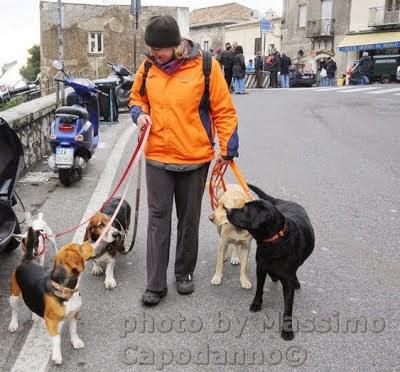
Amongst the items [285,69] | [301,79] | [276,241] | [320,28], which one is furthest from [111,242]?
[320,28]

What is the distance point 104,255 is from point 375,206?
138 inches

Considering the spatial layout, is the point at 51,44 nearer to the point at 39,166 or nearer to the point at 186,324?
the point at 39,166

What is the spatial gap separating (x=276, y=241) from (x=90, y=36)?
39.5 metres

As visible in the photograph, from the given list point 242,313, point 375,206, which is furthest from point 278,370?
point 375,206

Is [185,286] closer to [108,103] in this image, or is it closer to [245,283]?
[245,283]

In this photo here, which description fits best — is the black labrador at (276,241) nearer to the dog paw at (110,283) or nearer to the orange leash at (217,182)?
the orange leash at (217,182)

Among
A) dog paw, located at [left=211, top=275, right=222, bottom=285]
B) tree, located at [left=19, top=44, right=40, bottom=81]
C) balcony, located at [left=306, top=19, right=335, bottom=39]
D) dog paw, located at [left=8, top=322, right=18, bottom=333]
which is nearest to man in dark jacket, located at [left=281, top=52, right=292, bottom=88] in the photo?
balcony, located at [left=306, top=19, right=335, bottom=39]

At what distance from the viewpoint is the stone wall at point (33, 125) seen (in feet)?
24.6

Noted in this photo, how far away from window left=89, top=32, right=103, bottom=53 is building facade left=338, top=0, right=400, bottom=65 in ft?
60.5

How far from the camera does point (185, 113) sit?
382 cm

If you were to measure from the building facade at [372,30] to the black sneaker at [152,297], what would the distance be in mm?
38504

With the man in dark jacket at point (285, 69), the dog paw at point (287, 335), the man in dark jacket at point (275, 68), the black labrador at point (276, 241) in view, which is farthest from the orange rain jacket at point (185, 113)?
the man in dark jacket at point (285, 69)

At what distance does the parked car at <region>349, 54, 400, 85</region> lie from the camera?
3008 centimetres

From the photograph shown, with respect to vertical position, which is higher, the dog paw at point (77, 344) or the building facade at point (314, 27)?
the building facade at point (314, 27)
